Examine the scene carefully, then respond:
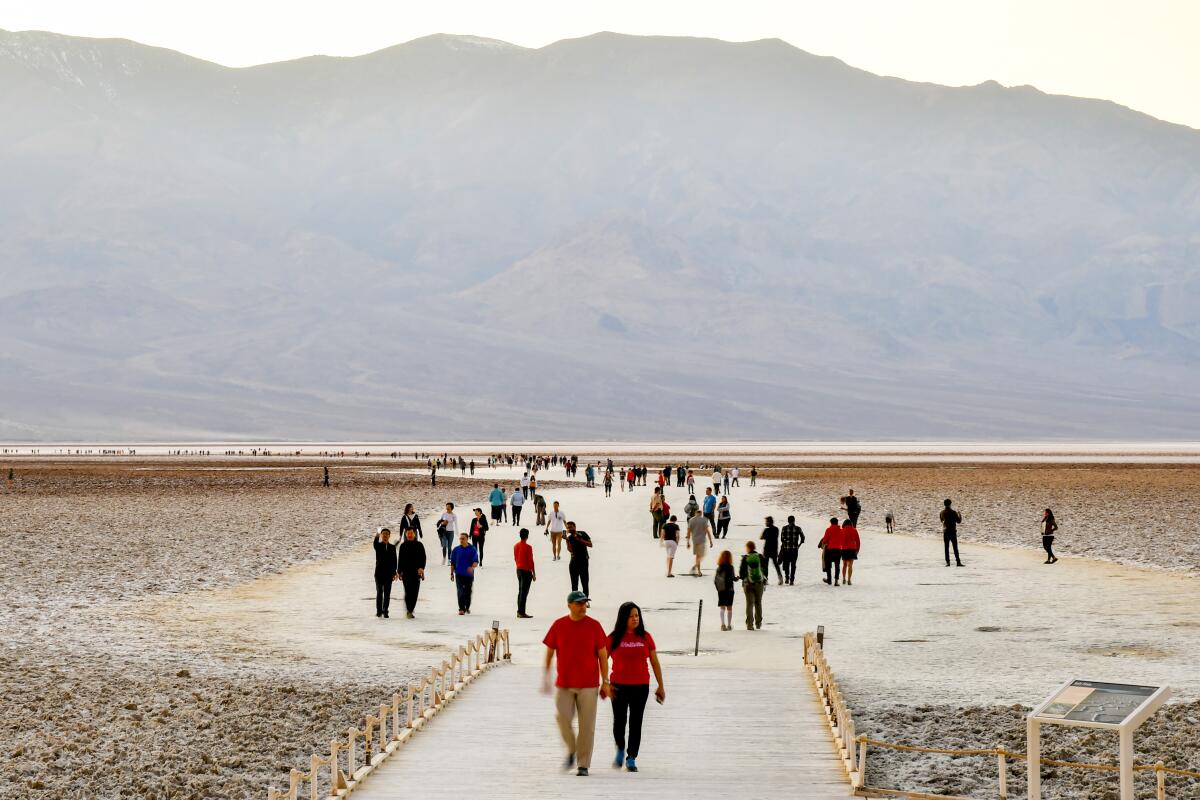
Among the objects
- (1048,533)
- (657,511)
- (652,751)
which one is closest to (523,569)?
(652,751)

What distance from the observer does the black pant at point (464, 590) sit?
23.2 m

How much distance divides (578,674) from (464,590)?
1131 centimetres

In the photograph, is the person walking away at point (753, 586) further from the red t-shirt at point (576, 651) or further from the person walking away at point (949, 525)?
the person walking away at point (949, 525)

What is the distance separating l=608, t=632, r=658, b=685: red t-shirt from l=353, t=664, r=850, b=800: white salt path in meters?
0.75

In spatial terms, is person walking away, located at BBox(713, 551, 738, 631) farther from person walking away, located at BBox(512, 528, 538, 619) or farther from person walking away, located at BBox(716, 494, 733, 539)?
person walking away, located at BBox(716, 494, 733, 539)

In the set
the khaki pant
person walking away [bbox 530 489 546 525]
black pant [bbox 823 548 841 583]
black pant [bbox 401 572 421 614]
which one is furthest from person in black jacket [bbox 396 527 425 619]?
person walking away [bbox 530 489 546 525]

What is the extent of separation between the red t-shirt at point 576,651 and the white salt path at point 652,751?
76 centimetres

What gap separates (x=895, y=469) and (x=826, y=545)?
232 ft

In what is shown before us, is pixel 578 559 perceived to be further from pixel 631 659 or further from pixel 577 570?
pixel 631 659

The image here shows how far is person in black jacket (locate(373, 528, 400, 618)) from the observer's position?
2219 cm

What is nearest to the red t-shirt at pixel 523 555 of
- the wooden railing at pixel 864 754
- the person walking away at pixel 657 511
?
the wooden railing at pixel 864 754

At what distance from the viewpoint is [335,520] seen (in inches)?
1800

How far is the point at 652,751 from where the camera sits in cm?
1310

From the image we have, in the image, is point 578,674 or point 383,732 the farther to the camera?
point 383,732
